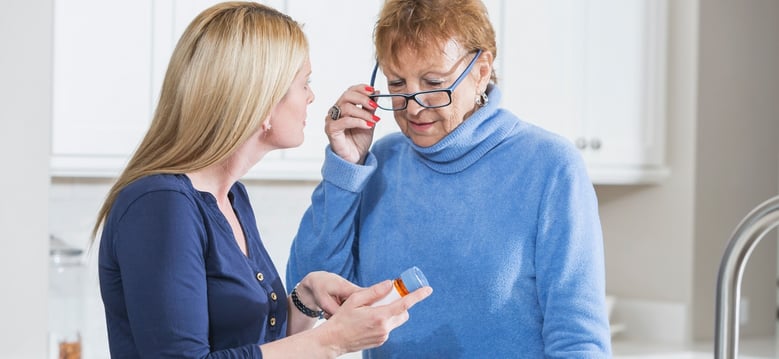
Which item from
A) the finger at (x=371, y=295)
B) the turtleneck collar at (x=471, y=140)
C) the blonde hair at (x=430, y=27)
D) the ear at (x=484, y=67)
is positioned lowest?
the finger at (x=371, y=295)

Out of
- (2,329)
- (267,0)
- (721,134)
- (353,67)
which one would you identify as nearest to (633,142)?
(721,134)

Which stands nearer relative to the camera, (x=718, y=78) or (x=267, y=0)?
(x=267, y=0)

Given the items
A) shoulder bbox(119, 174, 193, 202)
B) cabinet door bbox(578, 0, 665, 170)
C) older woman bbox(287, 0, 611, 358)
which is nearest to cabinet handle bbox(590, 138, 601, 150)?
cabinet door bbox(578, 0, 665, 170)

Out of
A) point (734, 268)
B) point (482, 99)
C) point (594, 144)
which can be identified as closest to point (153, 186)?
point (482, 99)

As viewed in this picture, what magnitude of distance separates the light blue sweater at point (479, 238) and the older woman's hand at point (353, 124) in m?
0.02

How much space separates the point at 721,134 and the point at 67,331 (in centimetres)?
218

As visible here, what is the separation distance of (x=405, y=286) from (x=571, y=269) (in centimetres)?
28

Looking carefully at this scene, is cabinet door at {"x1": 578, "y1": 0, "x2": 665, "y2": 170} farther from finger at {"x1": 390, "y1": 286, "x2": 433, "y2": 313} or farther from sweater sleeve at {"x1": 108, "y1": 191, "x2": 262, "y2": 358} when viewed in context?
sweater sleeve at {"x1": 108, "y1": 191, "x2": 262, "y2": 358}

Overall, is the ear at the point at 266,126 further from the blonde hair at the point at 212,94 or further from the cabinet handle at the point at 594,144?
the cabinet handle at the point at 594,144

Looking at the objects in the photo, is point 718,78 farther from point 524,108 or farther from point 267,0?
point 267,0

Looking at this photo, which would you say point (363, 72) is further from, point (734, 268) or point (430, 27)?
point (734, 268)

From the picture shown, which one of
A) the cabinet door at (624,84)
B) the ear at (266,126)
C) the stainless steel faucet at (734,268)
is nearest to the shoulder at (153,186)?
the ear at (266,126)

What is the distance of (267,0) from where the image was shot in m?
2.60

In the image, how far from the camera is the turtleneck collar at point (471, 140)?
1569 millimetres
